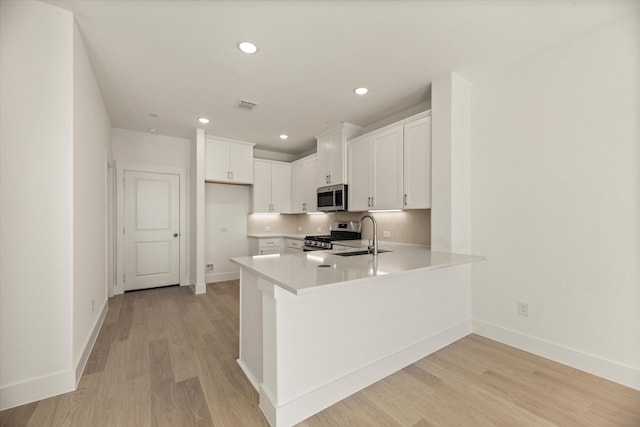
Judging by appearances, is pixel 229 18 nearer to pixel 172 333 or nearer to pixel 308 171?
pixel 172 333

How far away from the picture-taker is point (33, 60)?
179 centimetres

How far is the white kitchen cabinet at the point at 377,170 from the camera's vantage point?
3307mm

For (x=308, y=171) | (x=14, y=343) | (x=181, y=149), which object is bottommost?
(x=14, y=343)

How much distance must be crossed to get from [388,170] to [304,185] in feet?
7.17

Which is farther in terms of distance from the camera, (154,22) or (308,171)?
(308,171)

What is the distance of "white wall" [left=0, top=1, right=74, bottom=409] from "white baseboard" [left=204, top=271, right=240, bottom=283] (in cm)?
327

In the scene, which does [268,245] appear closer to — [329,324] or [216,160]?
[216,160]

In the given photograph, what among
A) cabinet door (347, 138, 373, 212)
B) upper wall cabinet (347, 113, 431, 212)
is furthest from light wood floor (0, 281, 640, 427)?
cabinet door (347, 138, 373, 212)

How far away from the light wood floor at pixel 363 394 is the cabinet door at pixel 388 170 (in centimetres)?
171

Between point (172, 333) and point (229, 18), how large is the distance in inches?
118

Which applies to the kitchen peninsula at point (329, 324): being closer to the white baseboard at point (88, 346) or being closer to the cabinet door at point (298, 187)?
the white baseboard at point (88, 346)

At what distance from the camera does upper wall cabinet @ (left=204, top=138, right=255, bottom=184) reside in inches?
185

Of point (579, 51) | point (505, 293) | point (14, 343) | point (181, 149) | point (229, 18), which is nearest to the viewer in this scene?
point (14, 343)

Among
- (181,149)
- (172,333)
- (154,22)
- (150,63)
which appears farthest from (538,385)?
(181,149)
